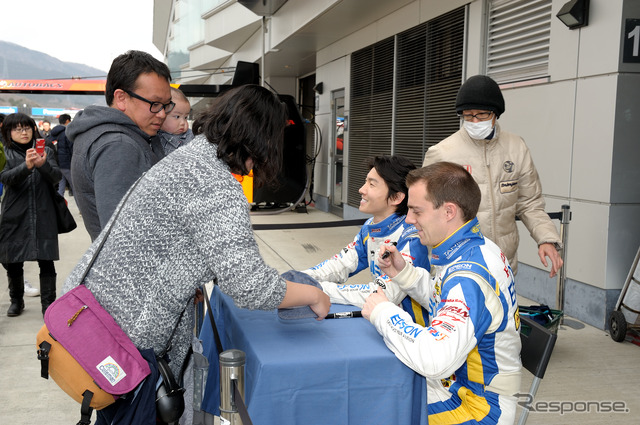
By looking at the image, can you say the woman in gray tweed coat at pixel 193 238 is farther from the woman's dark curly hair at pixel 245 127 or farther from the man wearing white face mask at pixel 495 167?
the man wearing white face mask at pixel 495 167

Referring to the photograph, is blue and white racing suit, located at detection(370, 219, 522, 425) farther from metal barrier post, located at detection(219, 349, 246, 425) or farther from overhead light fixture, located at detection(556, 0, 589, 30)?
overhead light fixture, located at detection(556, 0, 589, 30)

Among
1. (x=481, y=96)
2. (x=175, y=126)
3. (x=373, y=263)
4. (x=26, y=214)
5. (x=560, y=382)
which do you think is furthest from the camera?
(x=26, y=214)

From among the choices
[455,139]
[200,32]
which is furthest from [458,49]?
[200,32]

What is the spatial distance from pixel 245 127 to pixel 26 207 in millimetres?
4430

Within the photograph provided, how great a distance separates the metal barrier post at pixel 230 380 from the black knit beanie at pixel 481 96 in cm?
232

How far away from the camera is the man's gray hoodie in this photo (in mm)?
2270

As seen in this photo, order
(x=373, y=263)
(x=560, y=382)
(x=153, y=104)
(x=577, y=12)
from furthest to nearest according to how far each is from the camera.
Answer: (x=577, y=12)
(x=560, y=382)
(x=373, y=263)
(x=153, y=104)

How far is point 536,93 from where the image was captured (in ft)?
20.3

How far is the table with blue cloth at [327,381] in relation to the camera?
69.0 inches

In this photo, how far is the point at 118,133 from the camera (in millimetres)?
2395

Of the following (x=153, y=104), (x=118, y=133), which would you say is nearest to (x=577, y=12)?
(x=153, y=104)

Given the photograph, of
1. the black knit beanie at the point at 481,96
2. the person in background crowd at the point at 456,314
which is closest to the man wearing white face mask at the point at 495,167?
the black knit beanie at the point at 481,96

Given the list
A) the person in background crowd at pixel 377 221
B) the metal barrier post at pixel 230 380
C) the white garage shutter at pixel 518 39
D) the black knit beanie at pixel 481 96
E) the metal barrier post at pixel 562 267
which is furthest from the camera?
the white garage shutter at pixel 518 39

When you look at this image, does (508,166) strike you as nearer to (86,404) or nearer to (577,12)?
(86,404)
